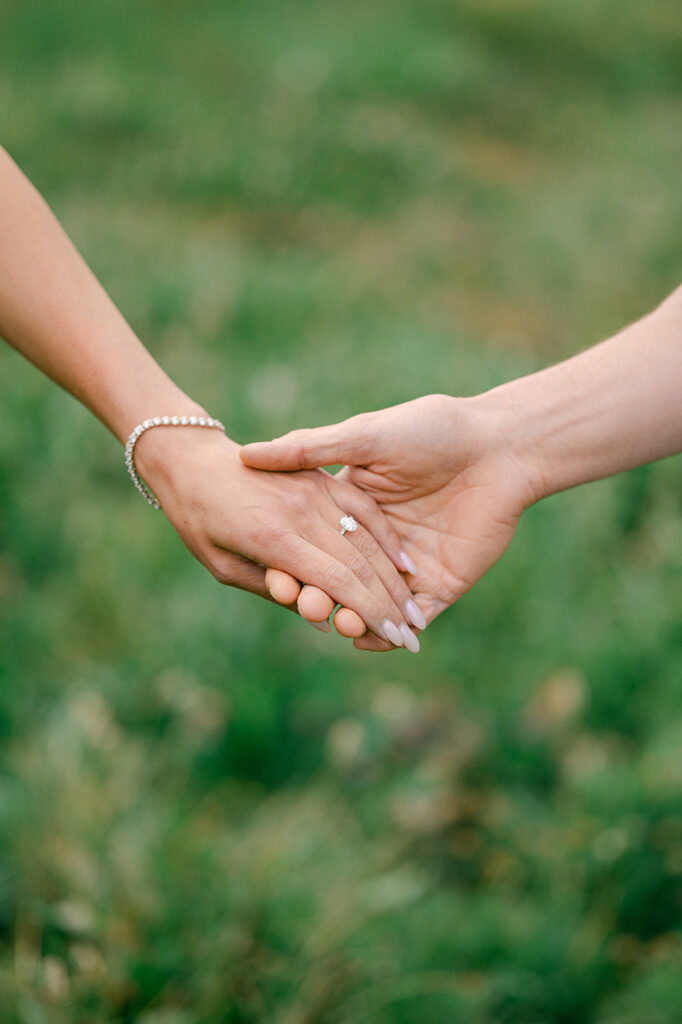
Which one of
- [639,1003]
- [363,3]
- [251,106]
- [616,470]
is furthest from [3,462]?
[363,3]

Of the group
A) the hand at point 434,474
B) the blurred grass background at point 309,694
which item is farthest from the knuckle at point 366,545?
the blurred grass background at point 309,694

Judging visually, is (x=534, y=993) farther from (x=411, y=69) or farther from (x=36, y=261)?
(x=411, y=69)

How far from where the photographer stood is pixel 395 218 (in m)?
6.79

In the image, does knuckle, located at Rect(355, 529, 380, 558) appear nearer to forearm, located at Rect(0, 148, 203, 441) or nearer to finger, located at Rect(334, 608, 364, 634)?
finger, located at Rect(334, 608, 364, 634)

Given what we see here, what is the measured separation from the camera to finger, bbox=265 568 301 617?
6.28 ft

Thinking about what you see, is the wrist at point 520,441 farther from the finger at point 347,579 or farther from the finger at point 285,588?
the finger at point 285,588

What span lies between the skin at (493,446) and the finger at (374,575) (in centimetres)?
7

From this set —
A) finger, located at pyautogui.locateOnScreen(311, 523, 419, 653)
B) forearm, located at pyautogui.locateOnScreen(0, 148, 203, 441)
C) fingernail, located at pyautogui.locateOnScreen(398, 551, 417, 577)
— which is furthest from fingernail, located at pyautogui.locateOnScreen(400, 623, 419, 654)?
forearm, located at pyautogui.locateOnScreen(0, 148, 203, 441)

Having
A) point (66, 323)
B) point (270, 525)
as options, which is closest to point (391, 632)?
point (270, 525)

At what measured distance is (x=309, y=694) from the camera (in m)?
2.92

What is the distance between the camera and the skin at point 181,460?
75.7 inches

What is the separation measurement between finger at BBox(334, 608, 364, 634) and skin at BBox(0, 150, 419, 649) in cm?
2

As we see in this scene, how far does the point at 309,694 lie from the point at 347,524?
1.03m

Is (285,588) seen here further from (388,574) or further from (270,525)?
(388,574)
